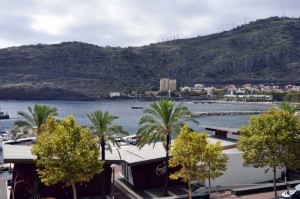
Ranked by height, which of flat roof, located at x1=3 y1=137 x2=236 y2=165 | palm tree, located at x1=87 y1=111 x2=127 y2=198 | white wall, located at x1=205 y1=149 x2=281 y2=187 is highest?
palm tree, located at x1=87 y1=111 x2=127 y2=198

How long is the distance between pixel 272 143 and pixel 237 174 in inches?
331

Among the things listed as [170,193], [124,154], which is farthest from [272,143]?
[124,154]

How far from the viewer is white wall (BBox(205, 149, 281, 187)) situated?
3831 centimetres

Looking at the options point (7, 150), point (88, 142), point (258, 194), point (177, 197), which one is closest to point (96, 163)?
point (88, 142)

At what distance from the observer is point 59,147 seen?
91.2 ft

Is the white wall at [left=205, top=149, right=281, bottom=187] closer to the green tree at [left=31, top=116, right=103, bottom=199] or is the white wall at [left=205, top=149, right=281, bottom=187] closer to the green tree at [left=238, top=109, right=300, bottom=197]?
the green tree at [left=238, top=109, right=300, bottom=197]

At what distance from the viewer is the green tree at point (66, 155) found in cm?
2783

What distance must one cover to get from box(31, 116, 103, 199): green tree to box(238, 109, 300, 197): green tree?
1141 cm

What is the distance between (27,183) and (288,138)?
20946 millimetres

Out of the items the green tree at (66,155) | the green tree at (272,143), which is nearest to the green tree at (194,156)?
the green tree at (272,143)

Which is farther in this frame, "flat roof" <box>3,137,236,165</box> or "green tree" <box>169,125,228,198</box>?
"flat roof" <box>3,137,236,165</box>

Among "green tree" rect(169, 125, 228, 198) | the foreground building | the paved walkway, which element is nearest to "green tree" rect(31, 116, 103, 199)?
"green tree" rect(169, 125, 228, 198)

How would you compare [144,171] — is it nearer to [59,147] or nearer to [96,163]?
[96,163]

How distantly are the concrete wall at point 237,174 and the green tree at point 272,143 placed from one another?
19.9 ft
